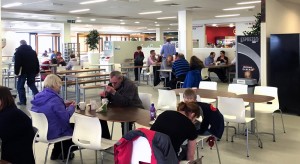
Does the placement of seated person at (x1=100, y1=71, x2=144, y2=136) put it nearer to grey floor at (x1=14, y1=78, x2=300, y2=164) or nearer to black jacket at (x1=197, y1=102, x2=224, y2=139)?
grey floor at (x1=14, y1=78, x2=300, y2=164)

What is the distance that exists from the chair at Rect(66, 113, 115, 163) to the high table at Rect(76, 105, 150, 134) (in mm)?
238

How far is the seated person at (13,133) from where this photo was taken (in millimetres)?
2740

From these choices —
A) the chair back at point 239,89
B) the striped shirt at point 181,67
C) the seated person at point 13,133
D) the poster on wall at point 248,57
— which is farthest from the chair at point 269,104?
the seated person at point 13,133

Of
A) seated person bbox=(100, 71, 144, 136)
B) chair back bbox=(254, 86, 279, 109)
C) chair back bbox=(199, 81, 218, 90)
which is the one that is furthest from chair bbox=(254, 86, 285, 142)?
seated person bbox=(100, 71, 144, 136)

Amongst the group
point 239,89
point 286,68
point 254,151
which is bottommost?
point 254,151

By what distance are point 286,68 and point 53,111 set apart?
5.05m

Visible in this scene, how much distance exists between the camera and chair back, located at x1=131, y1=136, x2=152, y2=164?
2.57m

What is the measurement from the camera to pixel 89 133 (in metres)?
3.41

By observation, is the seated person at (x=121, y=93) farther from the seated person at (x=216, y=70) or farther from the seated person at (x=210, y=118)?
the seated person at (x=216, y=70)

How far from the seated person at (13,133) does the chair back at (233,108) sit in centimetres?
271

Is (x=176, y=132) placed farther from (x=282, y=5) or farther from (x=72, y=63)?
(x=72, y=63)

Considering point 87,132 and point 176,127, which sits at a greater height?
point 176,127

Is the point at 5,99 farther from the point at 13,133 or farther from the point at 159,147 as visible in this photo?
the point at 159,147

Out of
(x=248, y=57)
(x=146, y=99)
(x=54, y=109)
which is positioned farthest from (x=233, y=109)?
(x=248, y=57)
